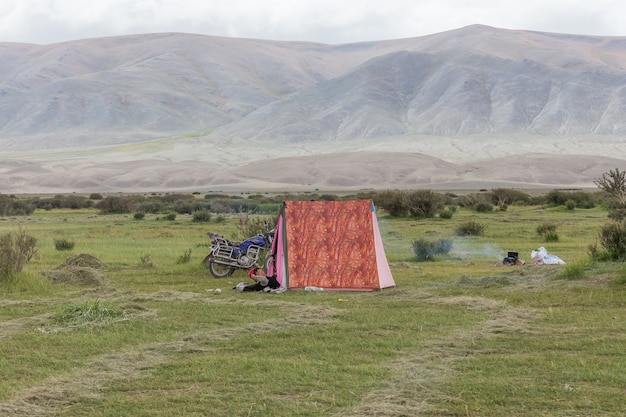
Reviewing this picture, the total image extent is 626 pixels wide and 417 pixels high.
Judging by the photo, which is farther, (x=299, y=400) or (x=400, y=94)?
(x=400, y=94)

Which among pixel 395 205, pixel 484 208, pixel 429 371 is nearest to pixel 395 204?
pixel 395 205

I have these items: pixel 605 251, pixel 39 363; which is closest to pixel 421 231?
pixel 605 251

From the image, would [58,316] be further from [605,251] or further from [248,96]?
[248,96]

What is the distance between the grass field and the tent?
1.72ft

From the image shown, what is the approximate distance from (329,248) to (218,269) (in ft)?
10.00

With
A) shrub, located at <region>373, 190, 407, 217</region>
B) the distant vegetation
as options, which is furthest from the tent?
shrub, located at <region>373, 190, 407, 217</region>

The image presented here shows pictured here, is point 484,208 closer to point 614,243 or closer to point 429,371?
point 614,243

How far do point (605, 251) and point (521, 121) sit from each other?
126626 millimetres

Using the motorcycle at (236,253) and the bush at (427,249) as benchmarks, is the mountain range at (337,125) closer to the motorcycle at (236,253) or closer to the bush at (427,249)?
the bush at (427,249)

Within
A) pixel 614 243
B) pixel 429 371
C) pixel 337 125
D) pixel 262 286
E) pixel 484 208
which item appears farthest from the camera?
pixel 337 125

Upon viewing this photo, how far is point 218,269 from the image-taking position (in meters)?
17.3

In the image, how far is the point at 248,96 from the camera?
185 meters

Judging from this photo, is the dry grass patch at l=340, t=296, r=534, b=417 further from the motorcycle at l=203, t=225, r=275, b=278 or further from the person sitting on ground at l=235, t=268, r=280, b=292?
the motorcycle at l=203, t=225, r=275, b=278

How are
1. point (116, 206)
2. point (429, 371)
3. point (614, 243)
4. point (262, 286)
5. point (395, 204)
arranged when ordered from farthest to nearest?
1. point (116, 206)
2. point (395, 204)
3. point (614, 243)
4. point (262, 286)
5. point (429, 371)
